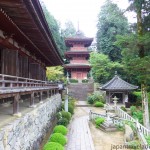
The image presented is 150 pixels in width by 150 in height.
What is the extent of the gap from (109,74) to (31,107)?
97.9ft

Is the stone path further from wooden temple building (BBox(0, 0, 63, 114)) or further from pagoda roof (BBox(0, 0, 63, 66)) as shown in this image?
pagoda roof (BBox(0, 0, 63, 66))

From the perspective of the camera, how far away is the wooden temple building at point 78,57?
49316 millimetres

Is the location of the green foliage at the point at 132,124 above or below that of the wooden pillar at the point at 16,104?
below

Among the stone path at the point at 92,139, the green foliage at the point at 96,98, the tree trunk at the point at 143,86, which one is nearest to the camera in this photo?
the stone path at the point at 92,139

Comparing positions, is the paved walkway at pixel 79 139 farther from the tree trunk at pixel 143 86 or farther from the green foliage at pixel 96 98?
the green foliage at pixel 96 98

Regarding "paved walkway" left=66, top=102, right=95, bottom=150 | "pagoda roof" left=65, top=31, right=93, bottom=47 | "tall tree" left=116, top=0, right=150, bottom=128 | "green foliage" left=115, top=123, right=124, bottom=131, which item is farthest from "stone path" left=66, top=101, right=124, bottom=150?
"pagoda roof" left=65, top=31, right=93, bottom=47

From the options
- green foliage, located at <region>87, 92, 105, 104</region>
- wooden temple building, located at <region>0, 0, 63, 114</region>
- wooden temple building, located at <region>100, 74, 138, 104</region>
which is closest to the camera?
wooden temple building, located at <region>0, 0, 63, 114</region>

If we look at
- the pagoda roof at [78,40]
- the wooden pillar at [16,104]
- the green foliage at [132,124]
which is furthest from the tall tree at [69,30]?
the wooden pillar at [16,104]

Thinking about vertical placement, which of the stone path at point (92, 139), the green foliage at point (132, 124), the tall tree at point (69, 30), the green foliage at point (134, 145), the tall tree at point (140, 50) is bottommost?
the stone path at point (92, 139)

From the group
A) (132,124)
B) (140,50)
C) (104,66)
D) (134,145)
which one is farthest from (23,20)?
(104,66)

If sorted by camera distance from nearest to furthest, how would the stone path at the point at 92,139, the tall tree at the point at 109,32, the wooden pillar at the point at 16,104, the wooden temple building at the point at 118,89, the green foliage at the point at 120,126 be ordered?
A: the wooden pillar at the point at 16,104
the stone path at the point at 92,139
the green foliage at the point at 120,126
the wooden temple building at the point at 118,89
the tall tree at the point at 109,32

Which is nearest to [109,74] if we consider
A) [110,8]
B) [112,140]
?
[110,8]

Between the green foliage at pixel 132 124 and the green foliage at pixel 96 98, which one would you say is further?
the green foliage at pixel 96 98

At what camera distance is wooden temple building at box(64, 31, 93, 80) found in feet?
162
